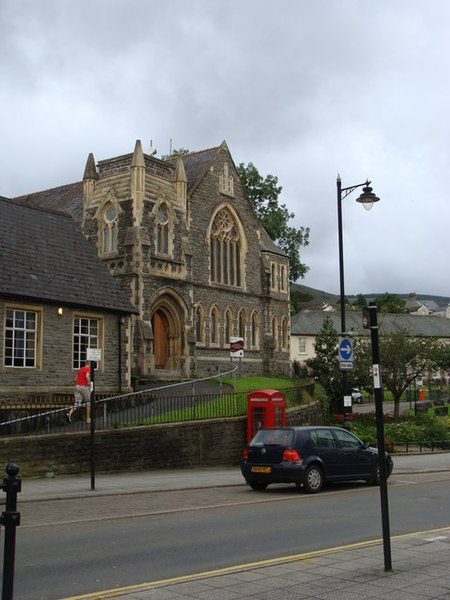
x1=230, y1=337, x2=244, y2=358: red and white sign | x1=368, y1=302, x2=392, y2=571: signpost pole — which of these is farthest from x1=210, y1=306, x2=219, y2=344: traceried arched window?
x1=368, y1=302, x2=392, y2=571: signpost pole

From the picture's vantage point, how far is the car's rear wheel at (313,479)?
51.7 ft

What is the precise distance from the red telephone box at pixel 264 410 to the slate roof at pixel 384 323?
47285mm

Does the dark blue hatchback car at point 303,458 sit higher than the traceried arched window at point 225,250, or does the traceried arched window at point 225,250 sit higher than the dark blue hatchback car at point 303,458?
the traceried arched window at point 225,250

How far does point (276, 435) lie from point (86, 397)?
7.19 metres

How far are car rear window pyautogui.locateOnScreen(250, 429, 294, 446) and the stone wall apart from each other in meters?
4.50

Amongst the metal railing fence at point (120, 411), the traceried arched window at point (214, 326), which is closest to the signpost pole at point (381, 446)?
the metal railing fence at point (120, 411)

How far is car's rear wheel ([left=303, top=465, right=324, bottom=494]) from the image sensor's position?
1577cm

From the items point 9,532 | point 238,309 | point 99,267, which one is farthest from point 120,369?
point 9,532

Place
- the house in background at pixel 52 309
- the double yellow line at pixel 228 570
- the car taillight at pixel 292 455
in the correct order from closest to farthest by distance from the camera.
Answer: the double yellow line at pixel 228 570 → the car taillight at pixel 292 455 → the house in background at pixel 52 309

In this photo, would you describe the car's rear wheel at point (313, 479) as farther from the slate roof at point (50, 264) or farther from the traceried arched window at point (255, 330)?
the traceried arched window at point (255, 330)

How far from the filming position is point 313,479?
1598cm

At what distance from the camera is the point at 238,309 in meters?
41.1

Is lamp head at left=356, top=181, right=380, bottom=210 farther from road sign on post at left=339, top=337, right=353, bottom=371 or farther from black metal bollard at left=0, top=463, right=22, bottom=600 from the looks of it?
black metal bollard at left=0, top=463, right=22, bottom=600

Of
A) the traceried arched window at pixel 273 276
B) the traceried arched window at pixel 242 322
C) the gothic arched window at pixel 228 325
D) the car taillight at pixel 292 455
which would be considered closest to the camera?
the car taillight at pixel 292 455
